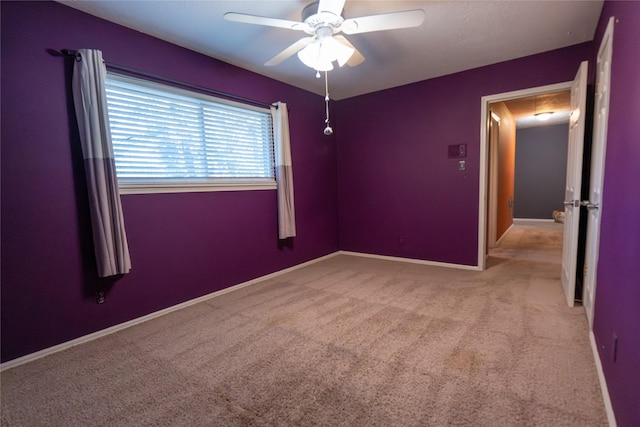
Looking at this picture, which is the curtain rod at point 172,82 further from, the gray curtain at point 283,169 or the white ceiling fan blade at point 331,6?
the white ceiling fan blade at point 331,6

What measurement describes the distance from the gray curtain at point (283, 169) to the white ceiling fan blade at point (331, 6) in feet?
5.86

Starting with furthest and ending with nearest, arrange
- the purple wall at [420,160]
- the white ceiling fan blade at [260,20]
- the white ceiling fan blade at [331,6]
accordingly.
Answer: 1. the purple wall at [420,160]
2. the white ceiling fan blade at [260,20]
3. the white ceiling fan blade at [331,6]

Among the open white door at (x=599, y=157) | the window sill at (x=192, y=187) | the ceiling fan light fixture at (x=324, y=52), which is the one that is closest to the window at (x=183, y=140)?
the window sill at (x=192, y=187)

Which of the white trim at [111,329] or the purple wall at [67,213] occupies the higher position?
the purple wall at [67,213]

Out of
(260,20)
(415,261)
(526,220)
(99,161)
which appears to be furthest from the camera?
(526,220)

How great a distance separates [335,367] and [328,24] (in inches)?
84.6

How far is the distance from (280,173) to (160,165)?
4.30 feet

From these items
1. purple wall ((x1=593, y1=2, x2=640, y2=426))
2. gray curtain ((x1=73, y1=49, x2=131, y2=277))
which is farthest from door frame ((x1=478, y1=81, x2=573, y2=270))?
gray curtain ((x1=73, y1=49, x2=131, y2=277))

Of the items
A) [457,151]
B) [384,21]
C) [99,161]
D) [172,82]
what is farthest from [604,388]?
[172,82]

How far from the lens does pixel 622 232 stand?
1.34 m

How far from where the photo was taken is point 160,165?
2562 mm

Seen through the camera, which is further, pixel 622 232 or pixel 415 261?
pixel 415 261

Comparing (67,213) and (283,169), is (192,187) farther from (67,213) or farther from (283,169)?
(283,169)

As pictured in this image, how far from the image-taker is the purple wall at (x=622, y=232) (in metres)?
1.12
